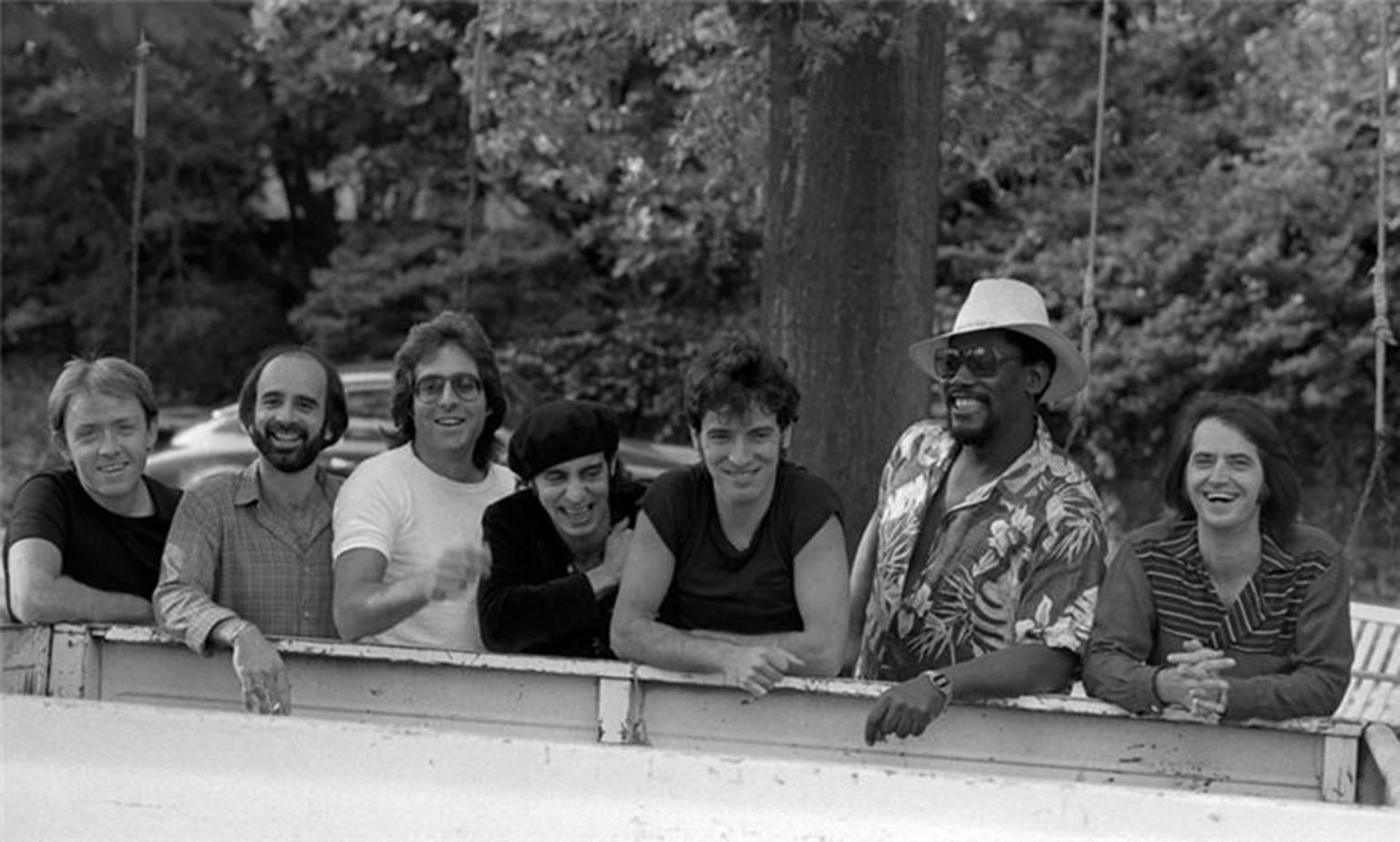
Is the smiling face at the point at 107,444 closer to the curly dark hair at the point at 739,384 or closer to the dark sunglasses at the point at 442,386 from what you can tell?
the dark sunglasses at the point at 442,386

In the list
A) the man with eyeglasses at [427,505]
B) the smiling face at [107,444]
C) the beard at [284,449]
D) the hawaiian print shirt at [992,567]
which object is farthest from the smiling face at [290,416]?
the hawaiian print shirt at [992,567]

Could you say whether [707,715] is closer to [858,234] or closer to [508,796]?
[508,796]

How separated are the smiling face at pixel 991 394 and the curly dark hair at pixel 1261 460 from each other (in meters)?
0.37

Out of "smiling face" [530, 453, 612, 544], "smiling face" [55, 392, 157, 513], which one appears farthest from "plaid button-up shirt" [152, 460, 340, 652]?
"smiling face" [530, 453, 612, 544]

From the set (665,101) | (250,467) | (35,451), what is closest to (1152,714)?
(250,467)

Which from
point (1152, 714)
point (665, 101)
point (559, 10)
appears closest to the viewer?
point (1152, 714)

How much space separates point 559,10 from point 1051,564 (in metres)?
5.17

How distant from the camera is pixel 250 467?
491 cm

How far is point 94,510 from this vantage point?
497cm

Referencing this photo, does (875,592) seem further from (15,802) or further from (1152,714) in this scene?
(15,802)

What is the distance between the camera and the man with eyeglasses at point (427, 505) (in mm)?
4605

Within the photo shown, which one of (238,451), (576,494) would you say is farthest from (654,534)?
(238,451)

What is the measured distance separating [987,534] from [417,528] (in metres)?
1.26

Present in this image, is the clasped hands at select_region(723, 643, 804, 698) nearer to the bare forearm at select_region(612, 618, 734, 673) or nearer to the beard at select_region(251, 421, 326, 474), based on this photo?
the bare forearm at select_region(612, 618, 734, 673)
